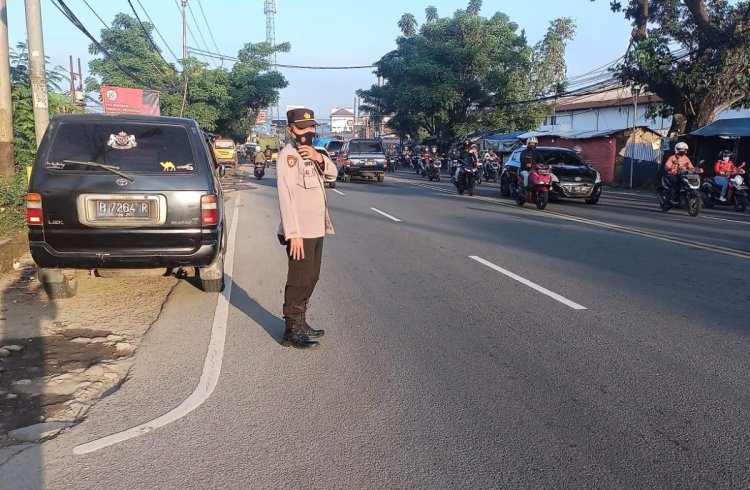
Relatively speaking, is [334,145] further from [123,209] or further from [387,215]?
[123,209]

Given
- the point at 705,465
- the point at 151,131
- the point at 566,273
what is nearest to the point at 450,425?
the point at 705,465

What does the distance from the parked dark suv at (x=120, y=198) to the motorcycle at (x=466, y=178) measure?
1433 centimetres

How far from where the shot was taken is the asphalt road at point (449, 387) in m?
3.20

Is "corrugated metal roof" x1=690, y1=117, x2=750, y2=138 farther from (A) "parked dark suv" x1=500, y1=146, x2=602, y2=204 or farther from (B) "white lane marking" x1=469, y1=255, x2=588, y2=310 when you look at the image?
(B) "white lane marking" x1=469, y1=255, x2=588, y2=310

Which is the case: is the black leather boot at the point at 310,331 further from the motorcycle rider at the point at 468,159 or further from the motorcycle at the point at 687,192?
the motorcycle rider at the point at 468,159

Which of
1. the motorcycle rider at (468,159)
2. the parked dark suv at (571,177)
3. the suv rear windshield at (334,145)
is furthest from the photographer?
the suv rear windshield at (334,145)

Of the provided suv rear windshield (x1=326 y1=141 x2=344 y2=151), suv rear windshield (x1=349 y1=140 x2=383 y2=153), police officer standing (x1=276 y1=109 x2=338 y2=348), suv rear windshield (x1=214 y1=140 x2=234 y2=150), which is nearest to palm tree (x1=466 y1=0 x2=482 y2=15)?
suv rear windshield (x1=326 y1=141 x2=344 y2=151)

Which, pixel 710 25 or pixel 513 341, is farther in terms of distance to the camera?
pixel 710 25

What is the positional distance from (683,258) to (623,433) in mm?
6166

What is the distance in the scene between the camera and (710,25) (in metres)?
21.1

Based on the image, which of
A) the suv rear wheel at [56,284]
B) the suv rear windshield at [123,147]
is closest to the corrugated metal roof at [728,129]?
the suv rear windshield at [123,147]

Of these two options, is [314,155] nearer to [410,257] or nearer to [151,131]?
[151,131]

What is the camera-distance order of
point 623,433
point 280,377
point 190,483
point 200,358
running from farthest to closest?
1. point 200,358
2. point 280,377
3. point 623,433
4. point 190,483

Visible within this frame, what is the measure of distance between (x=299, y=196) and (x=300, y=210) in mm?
111
